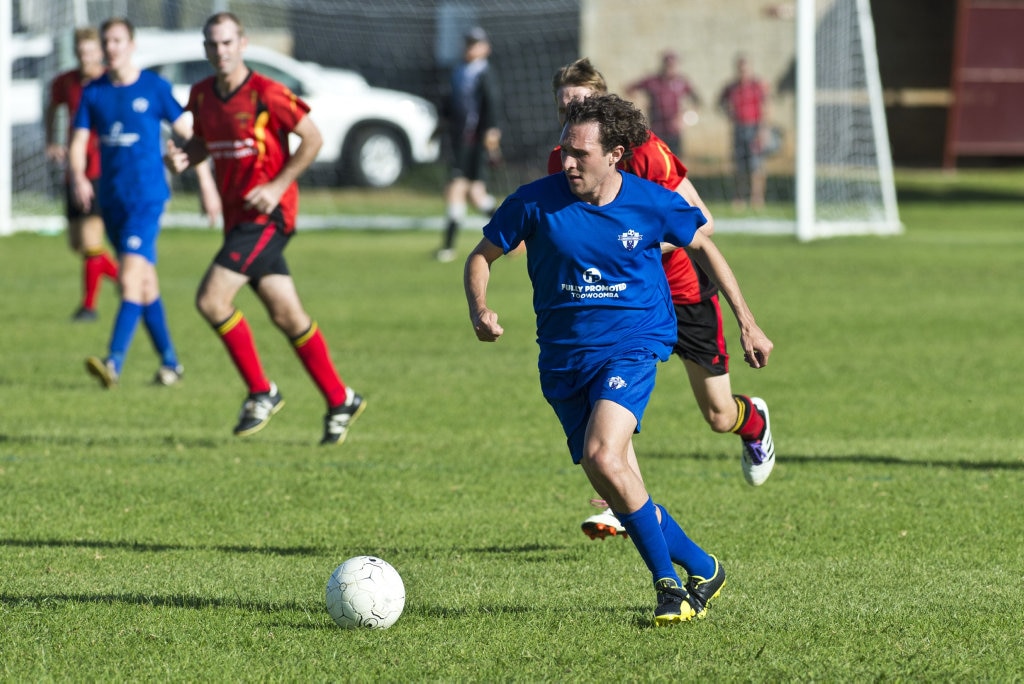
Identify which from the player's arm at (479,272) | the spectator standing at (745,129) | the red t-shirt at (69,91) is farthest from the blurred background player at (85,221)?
the spectator standing at (745,129)

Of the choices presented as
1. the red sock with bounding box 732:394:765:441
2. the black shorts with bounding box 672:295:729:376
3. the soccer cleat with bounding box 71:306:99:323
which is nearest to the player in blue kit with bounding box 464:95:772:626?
the black shorts with bounding box 672:295:729:376

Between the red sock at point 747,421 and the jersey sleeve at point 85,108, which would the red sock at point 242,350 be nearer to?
the jersey sleeve at point 85,108

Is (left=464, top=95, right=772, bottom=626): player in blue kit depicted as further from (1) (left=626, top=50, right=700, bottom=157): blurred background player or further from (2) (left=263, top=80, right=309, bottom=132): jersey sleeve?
(1) (left=626, top=50, right=700, bottom=157): blurred background player

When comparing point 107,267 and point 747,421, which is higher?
point 747,421

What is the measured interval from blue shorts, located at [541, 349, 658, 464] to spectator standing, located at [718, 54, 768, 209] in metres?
19.5

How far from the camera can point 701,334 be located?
20.5ft

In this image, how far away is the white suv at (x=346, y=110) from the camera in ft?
77.4

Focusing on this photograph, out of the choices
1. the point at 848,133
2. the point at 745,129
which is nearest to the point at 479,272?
the point at 848,133

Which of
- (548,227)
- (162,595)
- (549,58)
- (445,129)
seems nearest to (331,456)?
(162,595)

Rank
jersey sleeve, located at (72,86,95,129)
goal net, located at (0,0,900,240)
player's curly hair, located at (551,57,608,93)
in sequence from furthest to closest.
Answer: goal net, located at (0,0,900,240), jersey sleeve, located at (72,86,95,129), player's curly hair, located at (551,57,608,93)

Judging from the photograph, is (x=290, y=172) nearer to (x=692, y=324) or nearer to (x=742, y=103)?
(x=692, y=324)

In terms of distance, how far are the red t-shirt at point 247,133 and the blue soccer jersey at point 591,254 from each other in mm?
3382

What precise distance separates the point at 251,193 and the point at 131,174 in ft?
8.09

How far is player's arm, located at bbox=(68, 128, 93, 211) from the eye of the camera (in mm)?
10156
